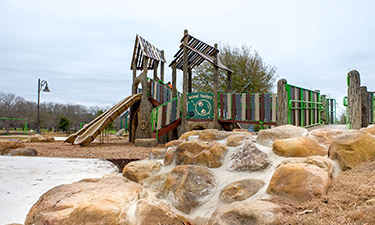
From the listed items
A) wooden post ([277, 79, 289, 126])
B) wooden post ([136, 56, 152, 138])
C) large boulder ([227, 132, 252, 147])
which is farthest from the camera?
wooden post ([136, 56, 152, 138])

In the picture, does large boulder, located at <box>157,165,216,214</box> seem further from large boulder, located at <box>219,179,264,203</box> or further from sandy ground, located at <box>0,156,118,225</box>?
sandy ground, located at <box>0,156,118,225</box>

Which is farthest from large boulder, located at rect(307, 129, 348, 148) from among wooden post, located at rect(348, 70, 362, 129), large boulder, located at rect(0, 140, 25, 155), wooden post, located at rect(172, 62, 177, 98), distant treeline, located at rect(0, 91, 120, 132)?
distant treeline, located at rect(0, 91, 120, 132)

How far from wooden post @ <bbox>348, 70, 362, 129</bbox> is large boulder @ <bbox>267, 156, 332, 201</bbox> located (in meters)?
2.83

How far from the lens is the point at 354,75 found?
198 inches

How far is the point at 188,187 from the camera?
3301mm

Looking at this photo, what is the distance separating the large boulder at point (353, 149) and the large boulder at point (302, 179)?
0.26m

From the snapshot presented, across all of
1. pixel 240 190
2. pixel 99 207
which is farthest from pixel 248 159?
pixel 99 207

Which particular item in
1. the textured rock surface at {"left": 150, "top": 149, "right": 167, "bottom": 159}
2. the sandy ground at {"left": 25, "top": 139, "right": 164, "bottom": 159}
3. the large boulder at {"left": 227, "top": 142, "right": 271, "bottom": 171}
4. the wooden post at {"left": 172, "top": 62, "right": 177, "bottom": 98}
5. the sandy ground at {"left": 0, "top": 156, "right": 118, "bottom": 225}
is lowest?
the sandy ground at {"left": 0, "top": 156, "right": 118, "bottom": 225}

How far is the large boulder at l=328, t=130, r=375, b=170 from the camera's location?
2928 millimetres

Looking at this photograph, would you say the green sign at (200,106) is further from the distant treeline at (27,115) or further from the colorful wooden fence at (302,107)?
the distant treeline at (27,115)

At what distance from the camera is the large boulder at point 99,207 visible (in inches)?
97.9

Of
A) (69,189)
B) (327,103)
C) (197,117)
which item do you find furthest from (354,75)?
(197,117)

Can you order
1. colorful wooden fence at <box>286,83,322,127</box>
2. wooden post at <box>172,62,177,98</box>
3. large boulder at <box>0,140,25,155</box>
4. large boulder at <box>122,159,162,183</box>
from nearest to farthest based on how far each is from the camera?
large boulder at <box>122,159,162,183</box> → colorful wooden fence at <box>286,83,322,127</box> → large boulder at <box>0,140,25,155</box> → wooden post at <box>172,62,177,98</box>

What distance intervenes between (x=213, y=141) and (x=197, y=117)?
21.6ft
